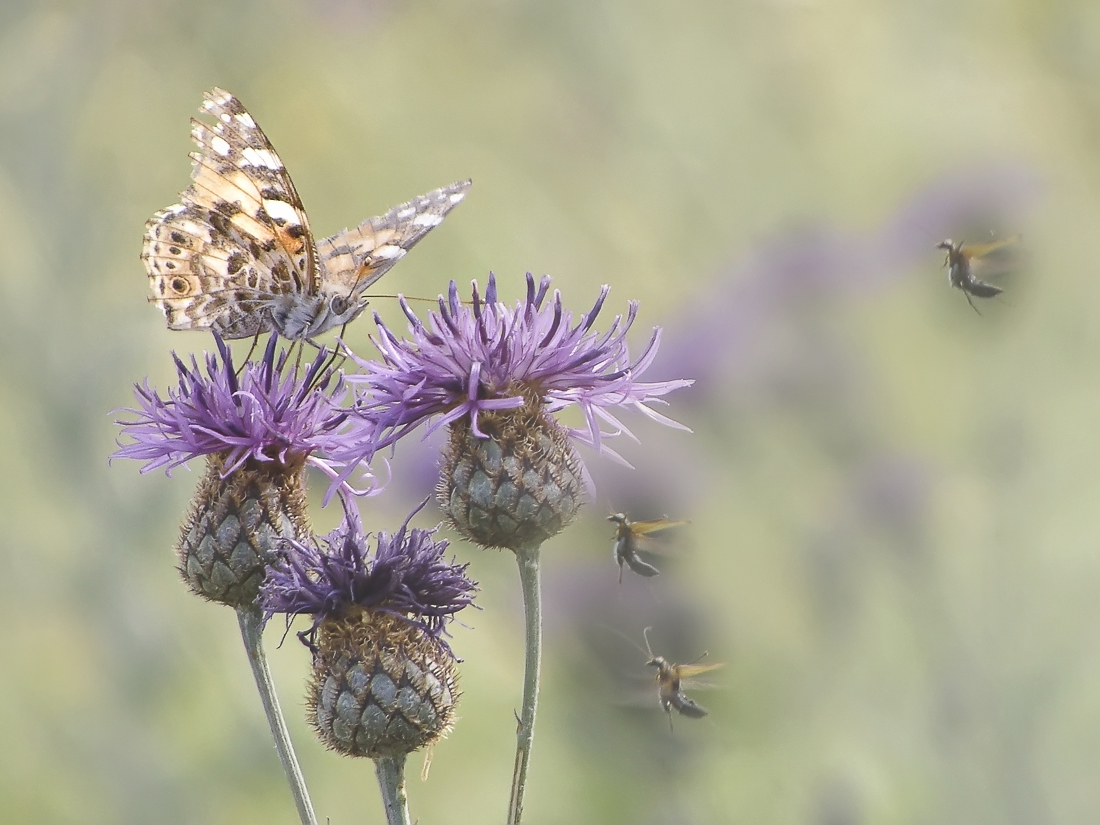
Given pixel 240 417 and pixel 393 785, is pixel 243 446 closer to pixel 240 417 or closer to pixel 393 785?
pixel 240 417

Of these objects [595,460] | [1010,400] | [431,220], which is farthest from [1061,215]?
[431,220]

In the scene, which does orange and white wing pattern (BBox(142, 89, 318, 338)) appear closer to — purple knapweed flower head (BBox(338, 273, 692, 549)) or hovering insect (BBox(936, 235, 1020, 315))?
purple knapweed flower head (BBox(338, 273, 692, 549))

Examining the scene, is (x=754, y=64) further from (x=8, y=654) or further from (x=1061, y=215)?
(x=8, y=654)

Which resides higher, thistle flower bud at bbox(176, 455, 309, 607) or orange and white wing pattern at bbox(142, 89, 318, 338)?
orange and white wing pattern at bbox(142, 89, 318, 338)

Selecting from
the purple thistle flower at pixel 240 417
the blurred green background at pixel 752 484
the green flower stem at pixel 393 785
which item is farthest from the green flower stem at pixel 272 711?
the blurred green background at pixel 752 484

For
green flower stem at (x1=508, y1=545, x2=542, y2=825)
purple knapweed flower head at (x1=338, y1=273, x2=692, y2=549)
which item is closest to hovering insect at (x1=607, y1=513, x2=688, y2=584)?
purple knapweed flower head at (x1=338, y1=273, x2=692, y2=549)

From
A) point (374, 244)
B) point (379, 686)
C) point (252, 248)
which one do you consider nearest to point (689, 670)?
point (379, 686)

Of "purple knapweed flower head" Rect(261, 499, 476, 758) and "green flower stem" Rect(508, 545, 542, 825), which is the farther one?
"purple knapweed flower head" Rect(261, 499, 476, 758)

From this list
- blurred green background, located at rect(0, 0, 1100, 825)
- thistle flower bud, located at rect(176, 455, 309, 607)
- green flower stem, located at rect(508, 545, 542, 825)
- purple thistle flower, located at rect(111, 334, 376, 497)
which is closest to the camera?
green flower stem, located at rect(508, 545, 542, 825)
